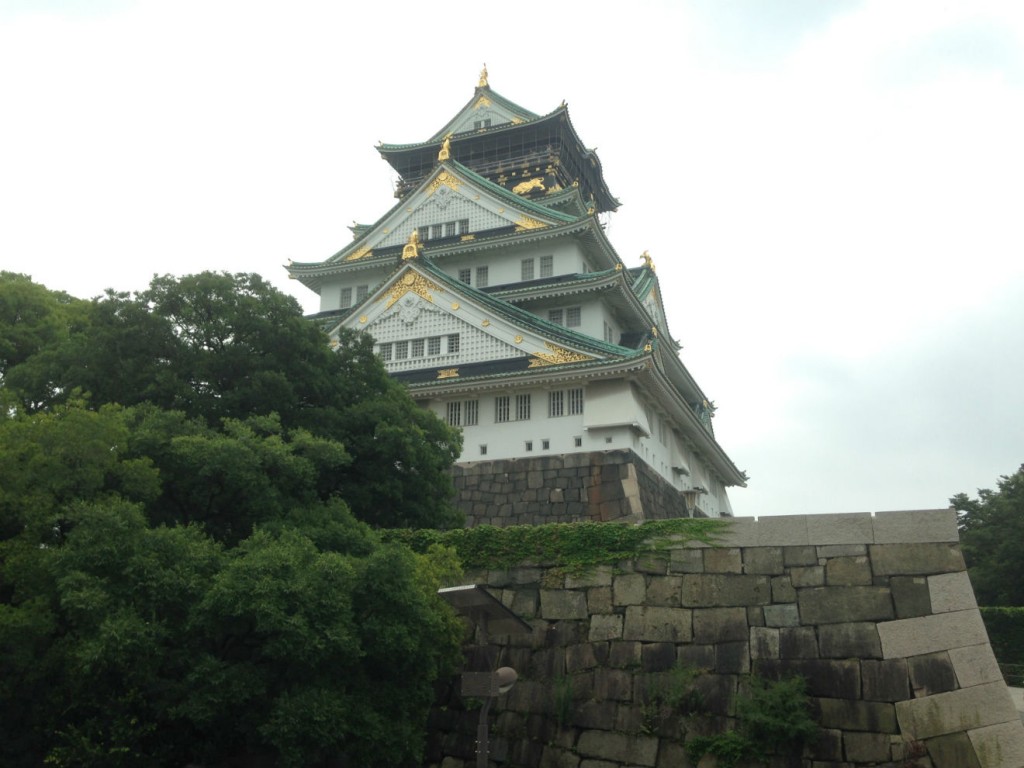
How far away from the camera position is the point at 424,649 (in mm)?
11664

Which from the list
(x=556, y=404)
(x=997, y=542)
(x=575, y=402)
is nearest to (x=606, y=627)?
(x=575, y=402)

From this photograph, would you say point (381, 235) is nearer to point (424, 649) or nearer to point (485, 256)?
point (485, 256)

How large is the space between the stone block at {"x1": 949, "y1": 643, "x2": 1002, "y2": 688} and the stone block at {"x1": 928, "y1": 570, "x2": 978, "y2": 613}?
0.56 m

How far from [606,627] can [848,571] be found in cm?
362

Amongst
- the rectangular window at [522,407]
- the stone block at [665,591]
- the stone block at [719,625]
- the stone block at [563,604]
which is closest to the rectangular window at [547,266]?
the rectangular window at [522,407]

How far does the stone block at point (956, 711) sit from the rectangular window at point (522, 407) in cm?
1478

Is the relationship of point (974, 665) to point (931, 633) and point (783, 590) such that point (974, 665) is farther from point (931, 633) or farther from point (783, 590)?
point (783, 590)

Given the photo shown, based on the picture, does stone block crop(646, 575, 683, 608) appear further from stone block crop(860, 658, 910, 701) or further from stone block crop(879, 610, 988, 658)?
stone block crop(879, 610, 988, 658)

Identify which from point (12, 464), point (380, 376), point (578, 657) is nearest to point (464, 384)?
point (380, 376)

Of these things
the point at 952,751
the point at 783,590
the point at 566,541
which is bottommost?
the point at 952,751

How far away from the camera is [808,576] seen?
12.9 m

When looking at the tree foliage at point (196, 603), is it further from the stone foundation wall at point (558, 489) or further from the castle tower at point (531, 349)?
the castle tower at point (531, 349)

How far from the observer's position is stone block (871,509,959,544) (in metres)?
12.5

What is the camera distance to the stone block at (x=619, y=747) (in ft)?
40.5
